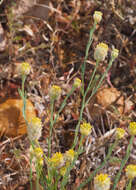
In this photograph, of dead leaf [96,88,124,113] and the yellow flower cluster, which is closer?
the yellow flower cluster

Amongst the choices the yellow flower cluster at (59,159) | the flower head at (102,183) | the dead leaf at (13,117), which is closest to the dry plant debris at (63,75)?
the dead leaf at (13,117)

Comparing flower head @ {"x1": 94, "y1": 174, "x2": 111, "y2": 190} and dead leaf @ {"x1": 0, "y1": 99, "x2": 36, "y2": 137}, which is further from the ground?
flower head @ {"x1": 94, "y1": 174, "x2": 111, "y2": 190}

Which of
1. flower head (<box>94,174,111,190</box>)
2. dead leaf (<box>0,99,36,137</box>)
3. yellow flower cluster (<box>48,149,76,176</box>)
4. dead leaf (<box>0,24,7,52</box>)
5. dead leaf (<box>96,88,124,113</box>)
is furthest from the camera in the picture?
dead leaf (<box>0,24,7,52</box>)

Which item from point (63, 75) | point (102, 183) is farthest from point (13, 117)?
point (102, 183)

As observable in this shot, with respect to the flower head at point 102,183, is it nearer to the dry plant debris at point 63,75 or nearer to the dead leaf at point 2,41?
the dry plant debris at point 63,75

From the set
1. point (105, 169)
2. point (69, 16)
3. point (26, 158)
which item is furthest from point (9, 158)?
point (69, 16)

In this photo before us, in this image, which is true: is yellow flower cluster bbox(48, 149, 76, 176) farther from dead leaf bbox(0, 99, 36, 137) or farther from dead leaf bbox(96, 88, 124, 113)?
dead leaf bbox(96, 88, 124, 113)

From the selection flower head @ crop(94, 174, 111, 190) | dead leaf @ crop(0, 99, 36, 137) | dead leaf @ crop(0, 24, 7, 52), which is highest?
dead leaf @ crop(0, 24, 7, 52)

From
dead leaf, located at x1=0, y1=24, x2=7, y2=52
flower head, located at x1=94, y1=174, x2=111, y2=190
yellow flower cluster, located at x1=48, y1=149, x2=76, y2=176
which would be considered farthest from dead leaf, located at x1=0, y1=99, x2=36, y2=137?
flower head, located at x1=94, y1=174, x2=111, y2=190
